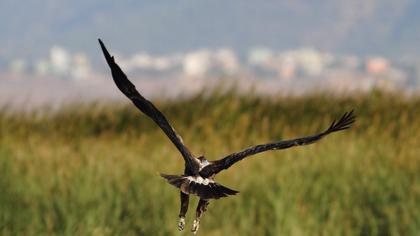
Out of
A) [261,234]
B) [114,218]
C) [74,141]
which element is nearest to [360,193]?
[261,234]

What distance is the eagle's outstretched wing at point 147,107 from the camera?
3.79 ft

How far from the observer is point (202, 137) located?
34.1 feet

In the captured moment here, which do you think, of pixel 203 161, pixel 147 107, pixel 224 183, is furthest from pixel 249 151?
pixel 224 183

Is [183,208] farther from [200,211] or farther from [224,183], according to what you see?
[224,183]

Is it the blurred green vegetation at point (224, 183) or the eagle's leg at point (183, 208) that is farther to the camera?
the blurred green vegetation at point (224, 183)

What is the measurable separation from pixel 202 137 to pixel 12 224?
16.5ft

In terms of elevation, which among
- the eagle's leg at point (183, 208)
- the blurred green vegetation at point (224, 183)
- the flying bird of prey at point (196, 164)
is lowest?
the eagle's leg at point (183, 208)

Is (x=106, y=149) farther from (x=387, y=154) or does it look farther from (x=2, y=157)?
(x=387, y=154)

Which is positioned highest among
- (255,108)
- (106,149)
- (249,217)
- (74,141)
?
(255,108)

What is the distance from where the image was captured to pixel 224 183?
23.4 ft

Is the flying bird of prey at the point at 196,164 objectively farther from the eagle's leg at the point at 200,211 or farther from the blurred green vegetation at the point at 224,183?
the blurred green vegetation at the point at 224,183

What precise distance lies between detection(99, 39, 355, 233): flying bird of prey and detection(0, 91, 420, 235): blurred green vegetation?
12.7 ft

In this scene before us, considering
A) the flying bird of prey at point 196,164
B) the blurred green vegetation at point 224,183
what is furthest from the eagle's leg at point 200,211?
the blurred green vegetation at point 224,183

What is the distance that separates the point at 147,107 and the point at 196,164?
0.13 m
